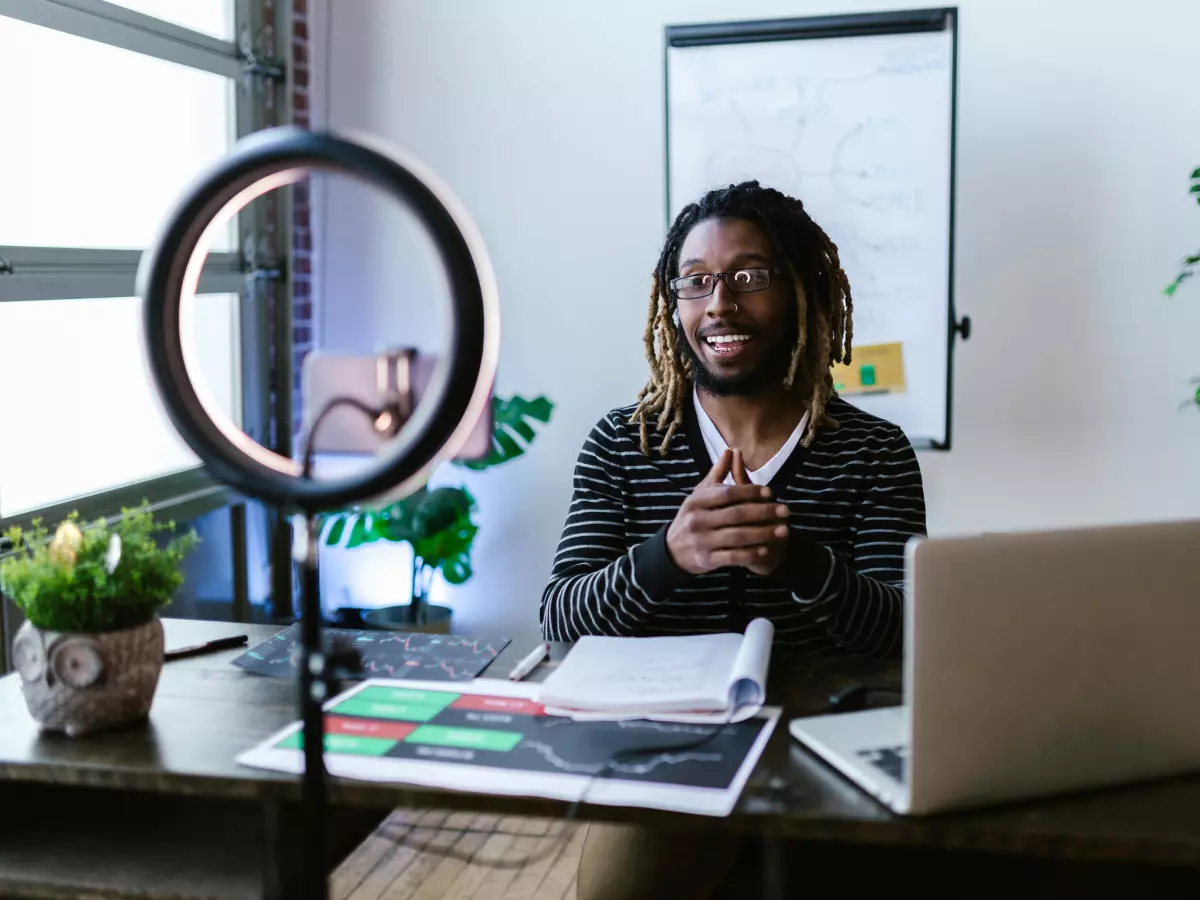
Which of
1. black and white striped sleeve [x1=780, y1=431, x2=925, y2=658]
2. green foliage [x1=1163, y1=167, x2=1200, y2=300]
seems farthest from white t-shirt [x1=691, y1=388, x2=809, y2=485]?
green foliage [x1=1163, y1=167, x2=1200, y2=300]

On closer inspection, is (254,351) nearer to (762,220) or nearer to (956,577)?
(762,220)

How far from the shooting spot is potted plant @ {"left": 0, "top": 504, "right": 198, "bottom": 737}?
1.11 m

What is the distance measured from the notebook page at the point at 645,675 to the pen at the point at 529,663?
0.16 ft

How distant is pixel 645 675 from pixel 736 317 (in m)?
0.68

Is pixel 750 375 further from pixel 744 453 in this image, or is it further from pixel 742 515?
pixel 742 515

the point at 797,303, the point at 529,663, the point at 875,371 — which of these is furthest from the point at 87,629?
the point at 875,371

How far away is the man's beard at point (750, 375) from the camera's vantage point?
5.58 feet

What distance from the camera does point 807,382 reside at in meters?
1.76

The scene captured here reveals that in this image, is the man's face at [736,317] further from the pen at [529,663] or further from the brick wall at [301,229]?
the brick wall at [301,229]

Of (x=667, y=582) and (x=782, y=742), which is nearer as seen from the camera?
(x=782, y=742)

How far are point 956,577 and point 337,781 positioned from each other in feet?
1.83

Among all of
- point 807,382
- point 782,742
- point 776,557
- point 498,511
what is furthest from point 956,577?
point 498,511

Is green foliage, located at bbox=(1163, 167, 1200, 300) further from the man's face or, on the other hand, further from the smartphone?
the smartphone

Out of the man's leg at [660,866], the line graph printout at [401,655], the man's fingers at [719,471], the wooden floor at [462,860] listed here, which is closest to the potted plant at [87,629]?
the line graph printout at [401,655]
